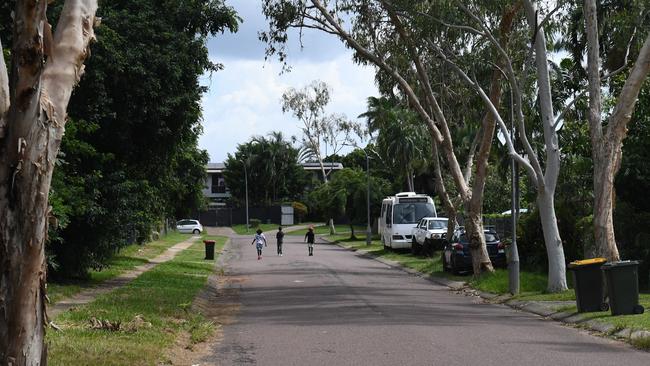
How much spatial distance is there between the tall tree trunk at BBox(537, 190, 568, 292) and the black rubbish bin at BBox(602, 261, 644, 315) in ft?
16.5

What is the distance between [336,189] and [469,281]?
4218cm

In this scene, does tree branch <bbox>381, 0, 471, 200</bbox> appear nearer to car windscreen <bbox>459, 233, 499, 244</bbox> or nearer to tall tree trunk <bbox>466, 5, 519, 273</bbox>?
tall tree trunk <bbox>466, 5, 519, 273</bbox>

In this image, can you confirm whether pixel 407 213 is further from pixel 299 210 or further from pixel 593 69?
pixel 299 210

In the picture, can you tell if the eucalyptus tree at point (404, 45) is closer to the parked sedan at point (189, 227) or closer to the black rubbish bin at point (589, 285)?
the black rubbish bin at point (589, 285)

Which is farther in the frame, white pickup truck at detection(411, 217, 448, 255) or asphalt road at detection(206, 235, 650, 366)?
white pickup truck at detection(411, 217, 448, 255)

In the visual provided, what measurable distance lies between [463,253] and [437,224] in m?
11.1

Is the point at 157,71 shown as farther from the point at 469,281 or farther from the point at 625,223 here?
the point at 625,223

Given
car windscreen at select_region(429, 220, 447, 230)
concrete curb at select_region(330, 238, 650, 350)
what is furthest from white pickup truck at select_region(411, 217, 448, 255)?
concrete curb at select_region(330, 238, 650, 350)

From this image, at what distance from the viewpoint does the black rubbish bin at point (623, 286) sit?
15398 millimetres

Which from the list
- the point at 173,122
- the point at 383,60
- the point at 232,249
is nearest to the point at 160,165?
the point at 173,122

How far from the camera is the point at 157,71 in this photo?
2239cm

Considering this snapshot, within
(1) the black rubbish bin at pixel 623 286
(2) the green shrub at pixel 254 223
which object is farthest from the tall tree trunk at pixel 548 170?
(2) the green shrub at pixel 254 223

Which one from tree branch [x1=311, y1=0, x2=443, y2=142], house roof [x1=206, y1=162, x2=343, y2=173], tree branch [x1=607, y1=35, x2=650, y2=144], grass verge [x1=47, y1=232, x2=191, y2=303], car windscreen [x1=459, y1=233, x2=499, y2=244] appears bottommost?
grass verge [x1=47, y1=232, x2=191, y2=303]

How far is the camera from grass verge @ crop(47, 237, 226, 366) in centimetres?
1078
